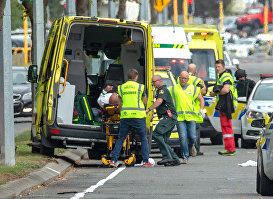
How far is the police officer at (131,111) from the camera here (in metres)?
16.7

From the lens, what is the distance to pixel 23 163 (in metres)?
16.2

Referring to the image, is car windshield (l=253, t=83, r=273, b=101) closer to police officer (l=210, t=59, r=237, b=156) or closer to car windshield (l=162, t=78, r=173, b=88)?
police officer (l=210, t=59, r=237, b=156)

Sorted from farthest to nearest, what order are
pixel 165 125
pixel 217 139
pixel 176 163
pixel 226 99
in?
pixel 217 139
pixel 226 99
pixel 176 163
pixel 165 125

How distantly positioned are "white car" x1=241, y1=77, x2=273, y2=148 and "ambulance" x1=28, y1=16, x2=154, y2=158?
322 cm

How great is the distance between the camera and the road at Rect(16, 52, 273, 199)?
12.6m

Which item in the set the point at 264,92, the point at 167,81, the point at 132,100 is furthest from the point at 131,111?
the point at 264,92

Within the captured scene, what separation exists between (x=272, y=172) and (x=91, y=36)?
9464mm

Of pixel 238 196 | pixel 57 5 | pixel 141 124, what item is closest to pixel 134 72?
pixel 141 124

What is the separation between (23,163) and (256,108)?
6808 millimetres

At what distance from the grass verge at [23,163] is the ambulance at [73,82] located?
0.27 metres

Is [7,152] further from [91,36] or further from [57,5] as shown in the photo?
[57,5]

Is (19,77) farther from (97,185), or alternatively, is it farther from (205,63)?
(97,185)

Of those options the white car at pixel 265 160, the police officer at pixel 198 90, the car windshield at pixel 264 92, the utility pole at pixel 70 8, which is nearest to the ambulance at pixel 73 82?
the police officer at pixel 198 90

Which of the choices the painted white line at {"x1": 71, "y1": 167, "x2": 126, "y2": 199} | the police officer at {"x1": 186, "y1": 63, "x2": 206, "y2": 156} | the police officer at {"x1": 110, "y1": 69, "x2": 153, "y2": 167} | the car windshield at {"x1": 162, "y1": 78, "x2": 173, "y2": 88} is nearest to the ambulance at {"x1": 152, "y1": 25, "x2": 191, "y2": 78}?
the car windshield at {"x1": 162, "y1": 78, "x2": 173, "y2": 88}
